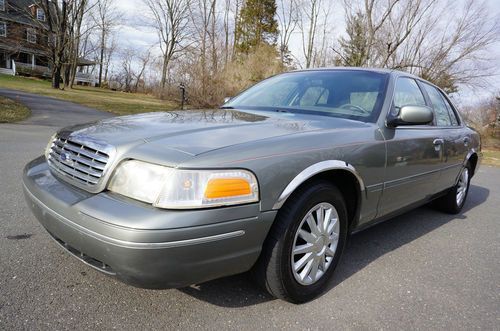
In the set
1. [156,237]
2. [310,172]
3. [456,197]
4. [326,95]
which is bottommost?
[456,197]

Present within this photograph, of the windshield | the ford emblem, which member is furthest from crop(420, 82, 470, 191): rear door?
the ford emblem

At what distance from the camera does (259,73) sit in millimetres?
19828

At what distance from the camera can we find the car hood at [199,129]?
6.63ft

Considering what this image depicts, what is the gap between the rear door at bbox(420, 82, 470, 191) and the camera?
381 cm

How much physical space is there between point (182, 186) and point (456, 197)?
406 cm

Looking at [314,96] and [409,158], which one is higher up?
[314,96]

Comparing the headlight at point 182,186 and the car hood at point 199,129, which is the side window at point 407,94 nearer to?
the car hood at point 199,129

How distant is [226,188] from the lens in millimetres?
1862

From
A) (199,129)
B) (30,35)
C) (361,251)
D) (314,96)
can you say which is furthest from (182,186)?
(30,35)

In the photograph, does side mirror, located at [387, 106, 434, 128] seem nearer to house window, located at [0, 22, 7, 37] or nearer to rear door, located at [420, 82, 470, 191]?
rear door, located at [420, 82, 470, 191]

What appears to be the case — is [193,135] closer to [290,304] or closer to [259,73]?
[290,304]

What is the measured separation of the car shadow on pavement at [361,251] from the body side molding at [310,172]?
0.74 metres

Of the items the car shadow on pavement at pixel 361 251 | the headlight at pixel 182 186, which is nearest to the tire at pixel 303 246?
the car shadow on pavement at pixel 361 251

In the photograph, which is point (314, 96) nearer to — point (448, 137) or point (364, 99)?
point (364, 99)
